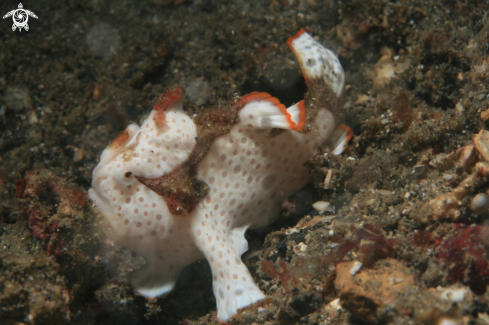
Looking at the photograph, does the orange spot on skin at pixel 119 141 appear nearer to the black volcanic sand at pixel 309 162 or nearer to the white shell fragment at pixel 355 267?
the black volcanic sand at pixel 309 162

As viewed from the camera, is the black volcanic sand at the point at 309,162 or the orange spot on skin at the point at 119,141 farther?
the orange spot on skin at the point at 119,141

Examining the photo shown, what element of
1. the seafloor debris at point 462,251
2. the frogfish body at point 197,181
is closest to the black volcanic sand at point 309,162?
the seafloor debris at point 462,251

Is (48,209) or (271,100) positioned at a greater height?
(271,100)

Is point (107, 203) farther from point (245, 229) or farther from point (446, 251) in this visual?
point (446, 251)

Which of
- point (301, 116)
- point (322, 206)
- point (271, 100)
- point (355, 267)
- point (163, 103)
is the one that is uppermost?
point (163, 103)

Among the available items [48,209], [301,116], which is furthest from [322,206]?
[48,209]

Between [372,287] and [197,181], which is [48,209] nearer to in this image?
[197,181]

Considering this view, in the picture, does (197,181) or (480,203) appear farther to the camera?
(197,181)

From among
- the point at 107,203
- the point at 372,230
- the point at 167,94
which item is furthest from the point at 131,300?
the point at 372,230
